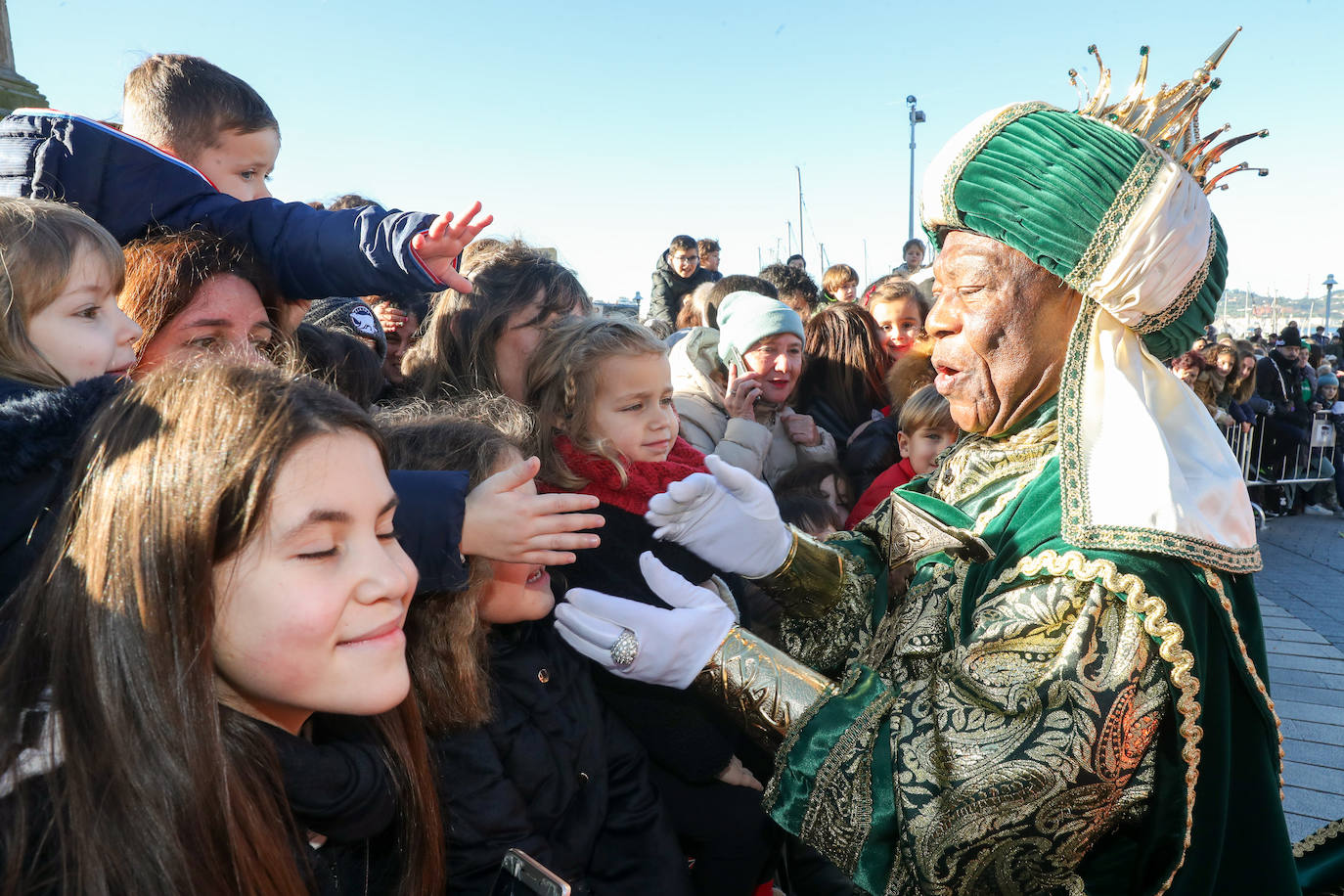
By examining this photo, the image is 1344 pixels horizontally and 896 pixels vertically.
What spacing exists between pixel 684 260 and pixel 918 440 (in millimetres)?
4942

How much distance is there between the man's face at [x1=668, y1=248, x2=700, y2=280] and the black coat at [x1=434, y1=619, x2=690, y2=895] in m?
6.32

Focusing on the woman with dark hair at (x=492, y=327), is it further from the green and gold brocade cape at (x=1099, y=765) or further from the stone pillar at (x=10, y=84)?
the stone pillar at (x=10, y=84)

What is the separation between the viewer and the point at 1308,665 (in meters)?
5.03

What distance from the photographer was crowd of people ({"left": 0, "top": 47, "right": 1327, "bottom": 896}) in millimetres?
1096

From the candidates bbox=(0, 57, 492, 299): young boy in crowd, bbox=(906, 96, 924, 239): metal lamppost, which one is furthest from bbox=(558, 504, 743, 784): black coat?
bbox=(906, 96, 924, 239): metal lamppost

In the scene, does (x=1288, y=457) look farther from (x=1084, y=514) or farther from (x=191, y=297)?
(x=191, y=297)

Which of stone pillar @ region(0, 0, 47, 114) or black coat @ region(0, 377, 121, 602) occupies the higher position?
stone pillar @ region(0, 0, 47, 114)

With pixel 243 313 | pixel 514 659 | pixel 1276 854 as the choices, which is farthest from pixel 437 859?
pixel 1276 854

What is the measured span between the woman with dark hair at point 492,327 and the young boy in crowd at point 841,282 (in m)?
4.64

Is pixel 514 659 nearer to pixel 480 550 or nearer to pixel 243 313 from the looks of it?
pixel 480 550

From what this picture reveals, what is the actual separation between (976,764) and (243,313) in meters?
1.76

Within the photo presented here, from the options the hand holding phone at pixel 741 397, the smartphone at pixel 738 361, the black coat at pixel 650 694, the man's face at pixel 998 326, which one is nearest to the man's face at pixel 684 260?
the smartphone at pixel 738 361

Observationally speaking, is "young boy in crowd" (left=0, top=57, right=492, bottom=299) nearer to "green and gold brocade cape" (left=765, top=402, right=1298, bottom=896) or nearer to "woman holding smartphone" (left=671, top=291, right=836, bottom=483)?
"green and gold brocade cape" (left=765, top=402, right=1298, bottom=896)

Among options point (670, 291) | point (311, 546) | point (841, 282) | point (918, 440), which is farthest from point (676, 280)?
point (311, 546)
